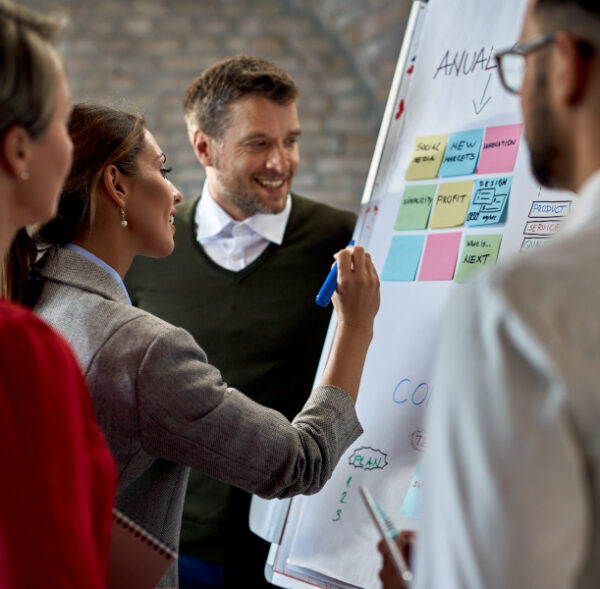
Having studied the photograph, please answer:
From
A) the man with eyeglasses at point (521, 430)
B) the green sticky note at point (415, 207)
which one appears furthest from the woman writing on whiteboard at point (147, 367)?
the man with eyeglasses at point (521, 430)

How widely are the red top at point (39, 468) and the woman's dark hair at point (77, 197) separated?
37cm

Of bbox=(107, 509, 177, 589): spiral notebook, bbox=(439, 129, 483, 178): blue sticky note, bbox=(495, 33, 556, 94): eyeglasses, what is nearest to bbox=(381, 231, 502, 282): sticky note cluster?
bbox=(439, 129, 483, 178): blue sticky note

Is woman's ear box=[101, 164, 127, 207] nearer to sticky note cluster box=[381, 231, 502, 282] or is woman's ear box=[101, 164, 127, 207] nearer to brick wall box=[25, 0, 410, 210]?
sticky note cluster box=[381, 231, 502, 282]

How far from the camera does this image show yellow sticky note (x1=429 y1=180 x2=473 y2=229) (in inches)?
52.5

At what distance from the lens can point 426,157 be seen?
1.44 meters

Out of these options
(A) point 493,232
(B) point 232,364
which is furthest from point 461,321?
(B) point 232,364

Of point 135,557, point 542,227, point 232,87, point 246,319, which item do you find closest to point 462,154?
point 542,227

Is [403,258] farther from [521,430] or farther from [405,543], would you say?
[521,430]

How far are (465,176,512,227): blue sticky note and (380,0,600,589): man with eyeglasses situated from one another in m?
0.71

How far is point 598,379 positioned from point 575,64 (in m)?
0.28

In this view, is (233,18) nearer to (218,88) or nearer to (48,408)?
(218,88)

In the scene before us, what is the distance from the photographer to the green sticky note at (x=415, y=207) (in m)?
1.40

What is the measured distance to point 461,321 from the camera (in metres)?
0.56


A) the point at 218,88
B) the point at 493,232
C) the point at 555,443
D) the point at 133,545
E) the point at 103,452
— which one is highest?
the point at 218,88
